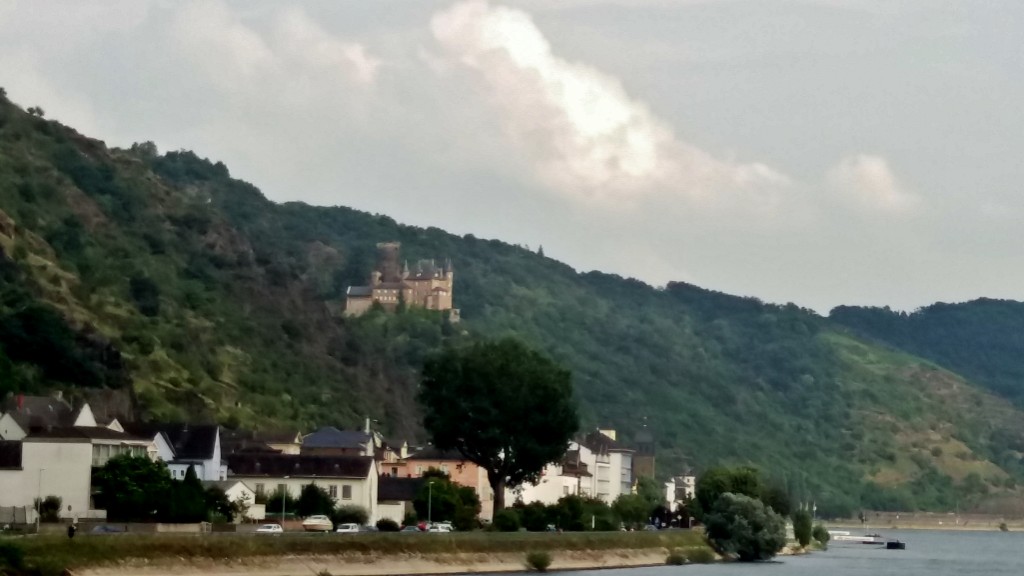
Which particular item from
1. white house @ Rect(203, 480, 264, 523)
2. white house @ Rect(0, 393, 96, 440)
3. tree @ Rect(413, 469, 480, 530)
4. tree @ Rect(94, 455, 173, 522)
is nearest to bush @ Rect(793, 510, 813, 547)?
tree @ Rect(413, 469, 480, 530)

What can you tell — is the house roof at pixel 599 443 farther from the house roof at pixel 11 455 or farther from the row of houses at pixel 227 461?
the house roof at pixel 11 455

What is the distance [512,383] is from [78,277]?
5966cm

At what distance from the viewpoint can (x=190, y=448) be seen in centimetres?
11288

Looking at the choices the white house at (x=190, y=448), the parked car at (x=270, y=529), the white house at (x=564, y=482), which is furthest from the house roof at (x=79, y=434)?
the white house at (x=564, y=482)

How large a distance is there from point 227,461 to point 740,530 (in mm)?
39517

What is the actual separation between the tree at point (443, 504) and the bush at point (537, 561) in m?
11.4

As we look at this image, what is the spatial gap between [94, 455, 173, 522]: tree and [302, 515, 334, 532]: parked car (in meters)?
9.82

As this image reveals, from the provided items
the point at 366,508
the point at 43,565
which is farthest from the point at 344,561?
the point at 366,508

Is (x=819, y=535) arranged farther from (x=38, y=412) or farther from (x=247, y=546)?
(x=247, y=546)

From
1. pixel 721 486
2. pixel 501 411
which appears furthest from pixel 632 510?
pixel 501 411

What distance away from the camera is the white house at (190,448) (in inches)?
4382

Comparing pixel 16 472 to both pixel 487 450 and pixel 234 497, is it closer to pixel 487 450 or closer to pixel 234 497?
pixel 234 497

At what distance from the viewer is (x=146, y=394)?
460 feet

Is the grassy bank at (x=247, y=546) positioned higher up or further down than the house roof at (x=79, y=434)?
further down
